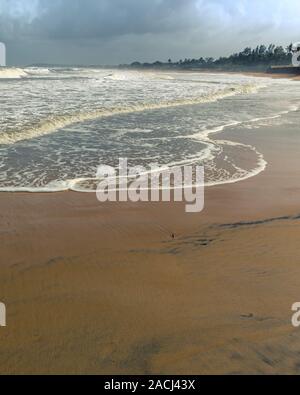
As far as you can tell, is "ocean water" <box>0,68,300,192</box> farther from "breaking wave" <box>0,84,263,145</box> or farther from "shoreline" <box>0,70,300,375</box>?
"shoreline" <box>0,70,300,375</box>

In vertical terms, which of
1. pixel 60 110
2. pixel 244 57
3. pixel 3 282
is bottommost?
pixel 3 282

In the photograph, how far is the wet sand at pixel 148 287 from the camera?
2703mm

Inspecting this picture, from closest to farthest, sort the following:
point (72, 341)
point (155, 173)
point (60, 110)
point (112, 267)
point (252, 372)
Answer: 1. point (252, 372)
2. point (72, 341)
3. point (112, 267)
4. point (155, 173)
5. point (60, 110)

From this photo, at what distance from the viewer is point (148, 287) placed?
3480 mm

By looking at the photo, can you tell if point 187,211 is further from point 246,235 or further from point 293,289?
point 293,289

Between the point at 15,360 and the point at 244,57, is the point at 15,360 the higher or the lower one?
the lower one

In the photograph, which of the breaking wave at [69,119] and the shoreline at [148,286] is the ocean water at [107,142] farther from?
the shoreline at [148,286]

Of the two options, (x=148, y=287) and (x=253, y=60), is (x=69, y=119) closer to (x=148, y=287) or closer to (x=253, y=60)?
(x=148, y=287)

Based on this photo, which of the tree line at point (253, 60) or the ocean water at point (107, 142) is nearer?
the ocean water at point (107, 142)

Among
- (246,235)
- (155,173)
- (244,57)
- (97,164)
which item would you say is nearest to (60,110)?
(97,164)

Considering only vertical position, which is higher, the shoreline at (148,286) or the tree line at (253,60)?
the tree line at (253,60)

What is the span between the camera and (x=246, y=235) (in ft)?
15.0

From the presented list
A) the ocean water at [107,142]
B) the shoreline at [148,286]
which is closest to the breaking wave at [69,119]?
the ocean water at [107,142]

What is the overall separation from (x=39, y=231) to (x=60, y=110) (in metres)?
11.1
